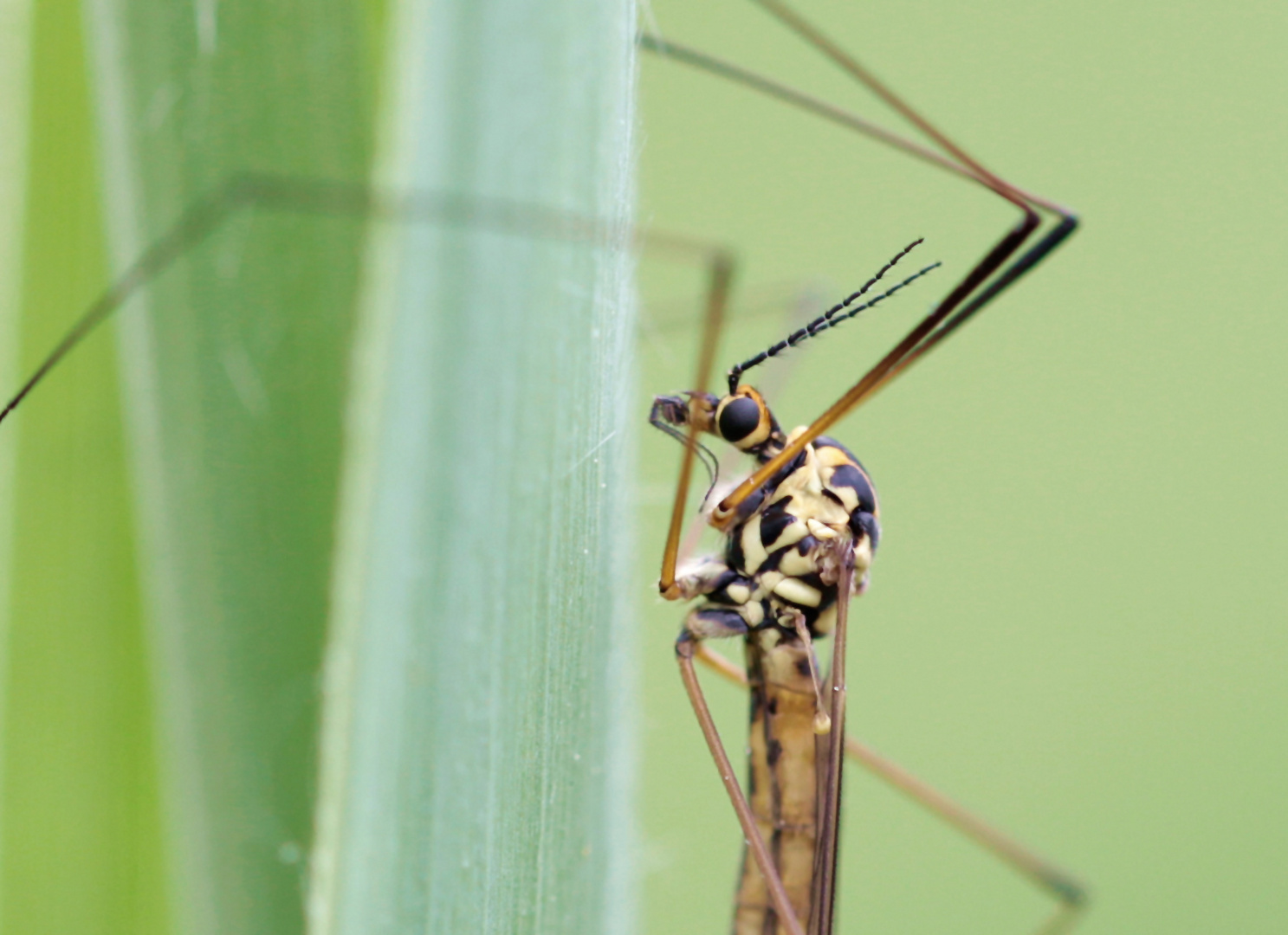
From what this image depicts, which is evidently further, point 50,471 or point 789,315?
point 789,315

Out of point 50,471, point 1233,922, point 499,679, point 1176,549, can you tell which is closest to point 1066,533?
point 1176,549

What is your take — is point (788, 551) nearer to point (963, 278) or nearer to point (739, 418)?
point (739, 418)

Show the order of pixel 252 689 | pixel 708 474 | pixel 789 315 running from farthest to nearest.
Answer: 1. pixel 789 315
2. pixel 708 474
3. pixel 252 689

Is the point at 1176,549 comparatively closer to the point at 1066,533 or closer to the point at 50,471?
the point at 1066,533

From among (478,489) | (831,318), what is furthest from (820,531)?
(478,489)

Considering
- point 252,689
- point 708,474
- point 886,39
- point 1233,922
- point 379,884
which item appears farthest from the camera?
point 886,39

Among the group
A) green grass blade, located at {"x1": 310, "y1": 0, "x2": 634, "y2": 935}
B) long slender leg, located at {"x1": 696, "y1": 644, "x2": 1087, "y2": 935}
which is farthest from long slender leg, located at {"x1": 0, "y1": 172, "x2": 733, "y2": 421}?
long slender leg, located at {"x1": 696, "y1": 644, "x2": 1087, "y2": 935}

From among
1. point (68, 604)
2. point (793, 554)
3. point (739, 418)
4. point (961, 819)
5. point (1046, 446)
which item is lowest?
point (961, 819)
